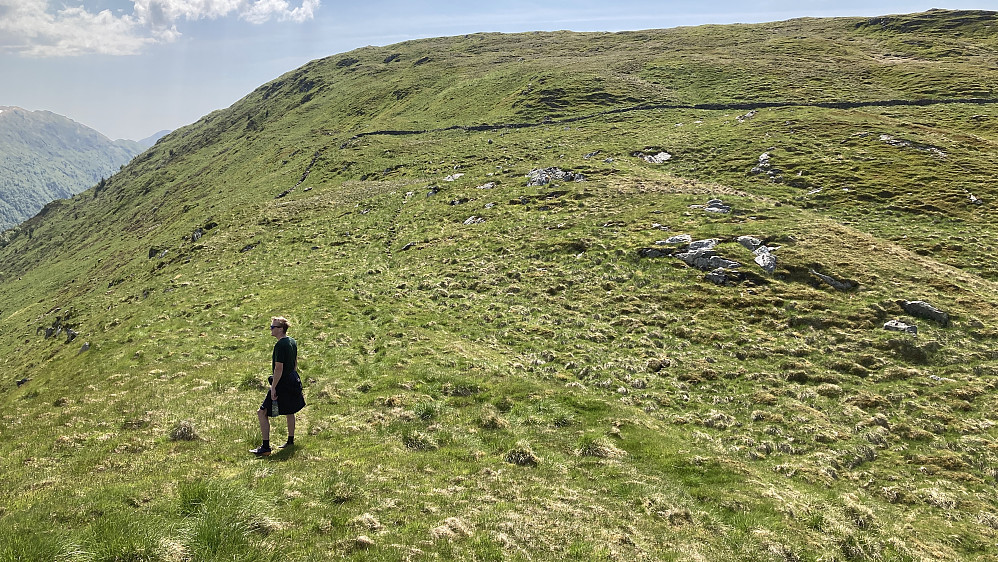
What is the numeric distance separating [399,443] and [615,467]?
6.96m

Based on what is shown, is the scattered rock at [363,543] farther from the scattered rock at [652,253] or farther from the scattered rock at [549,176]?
the scattered rock at [549,176]

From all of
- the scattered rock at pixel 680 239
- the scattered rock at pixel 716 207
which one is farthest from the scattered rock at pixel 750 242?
the scattered rock at pixel 716 207

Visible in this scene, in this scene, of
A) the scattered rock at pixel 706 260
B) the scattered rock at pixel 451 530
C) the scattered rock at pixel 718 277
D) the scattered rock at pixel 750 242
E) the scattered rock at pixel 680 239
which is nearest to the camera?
the scattered rock at pixel 451 530

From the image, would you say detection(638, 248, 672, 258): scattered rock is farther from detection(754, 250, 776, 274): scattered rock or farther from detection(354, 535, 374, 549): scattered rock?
detection(354, 535, 374, 549): scattered rock

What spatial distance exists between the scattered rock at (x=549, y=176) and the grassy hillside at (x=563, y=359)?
1336mm

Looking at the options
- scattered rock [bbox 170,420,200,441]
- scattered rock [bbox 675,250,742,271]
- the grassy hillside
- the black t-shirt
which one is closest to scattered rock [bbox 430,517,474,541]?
the grassy hillside

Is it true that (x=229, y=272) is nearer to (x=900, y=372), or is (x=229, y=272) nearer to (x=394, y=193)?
(x=394, y=193)

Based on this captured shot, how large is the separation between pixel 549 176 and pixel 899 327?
37.8 metres

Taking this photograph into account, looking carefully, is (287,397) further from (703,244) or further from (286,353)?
(703,244)

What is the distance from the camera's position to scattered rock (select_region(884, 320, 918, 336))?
70.7 ft

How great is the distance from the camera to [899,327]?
71.6 ft

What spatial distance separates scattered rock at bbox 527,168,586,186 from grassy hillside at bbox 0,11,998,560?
1336mm

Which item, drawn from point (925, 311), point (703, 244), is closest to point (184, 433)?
point (703, 244)

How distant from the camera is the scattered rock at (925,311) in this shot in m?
22.3
